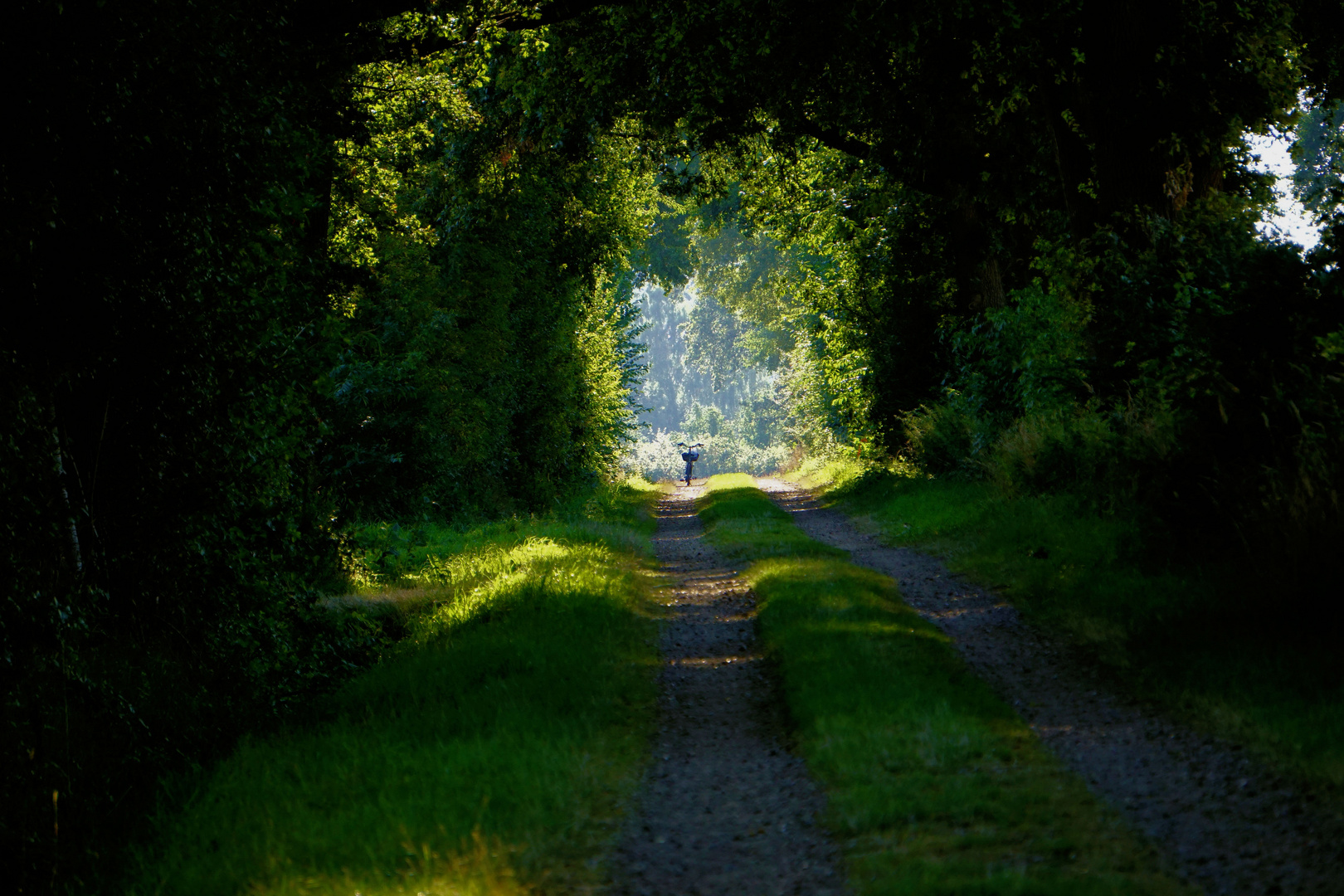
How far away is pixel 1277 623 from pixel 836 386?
2065 centimetres

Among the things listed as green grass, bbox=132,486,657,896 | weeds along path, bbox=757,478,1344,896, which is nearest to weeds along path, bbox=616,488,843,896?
green grass, bbox=132,486,657,896

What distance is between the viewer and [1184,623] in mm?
7039

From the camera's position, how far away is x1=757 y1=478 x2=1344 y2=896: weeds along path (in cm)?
390

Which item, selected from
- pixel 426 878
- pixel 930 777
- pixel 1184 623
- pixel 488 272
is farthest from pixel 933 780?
pixel 488 272

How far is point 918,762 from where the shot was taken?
5.25 m

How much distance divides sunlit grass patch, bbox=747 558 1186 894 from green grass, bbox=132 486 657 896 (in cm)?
121

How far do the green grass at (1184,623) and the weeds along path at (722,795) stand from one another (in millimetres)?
2465

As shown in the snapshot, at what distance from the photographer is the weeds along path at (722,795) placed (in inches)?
170

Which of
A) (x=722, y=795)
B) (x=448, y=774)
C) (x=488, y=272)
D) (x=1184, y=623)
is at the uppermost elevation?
(x=488, y=272)

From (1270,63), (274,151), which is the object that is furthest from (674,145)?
(274,151)

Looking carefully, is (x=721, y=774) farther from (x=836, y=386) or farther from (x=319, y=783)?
(x=836, y=386)

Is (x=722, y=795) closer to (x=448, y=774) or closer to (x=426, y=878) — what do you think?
(x=448, y=774)

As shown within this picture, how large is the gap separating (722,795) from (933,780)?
3.78 feet

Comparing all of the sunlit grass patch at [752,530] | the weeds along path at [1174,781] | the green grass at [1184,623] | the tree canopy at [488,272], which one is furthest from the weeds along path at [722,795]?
the sunlit grass patch at [752,530]
